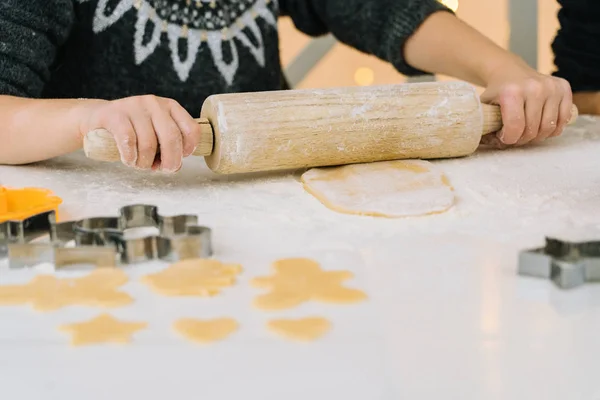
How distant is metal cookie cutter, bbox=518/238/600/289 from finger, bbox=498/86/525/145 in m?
0.45

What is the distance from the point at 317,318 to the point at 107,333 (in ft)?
0.42

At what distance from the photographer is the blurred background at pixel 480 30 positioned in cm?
191

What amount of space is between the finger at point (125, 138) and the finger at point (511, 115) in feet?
1.61

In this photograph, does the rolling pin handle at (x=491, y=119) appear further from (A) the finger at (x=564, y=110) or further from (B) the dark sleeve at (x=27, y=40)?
(B) the dark sleeve at (x=27, y=40)

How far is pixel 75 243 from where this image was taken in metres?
0.60

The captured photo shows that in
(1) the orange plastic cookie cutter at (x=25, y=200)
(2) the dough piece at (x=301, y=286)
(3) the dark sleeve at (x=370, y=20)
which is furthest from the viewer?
(3) the dark sleeve at (x=370, y=20)

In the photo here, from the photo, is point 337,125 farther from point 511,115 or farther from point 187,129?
point 511,115

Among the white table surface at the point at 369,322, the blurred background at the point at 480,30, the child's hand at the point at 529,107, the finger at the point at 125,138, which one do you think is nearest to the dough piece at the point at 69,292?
the white table surface at the point at 369,322

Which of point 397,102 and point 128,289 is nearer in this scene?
point 128,289

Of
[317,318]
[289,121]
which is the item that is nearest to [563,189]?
[289,121]

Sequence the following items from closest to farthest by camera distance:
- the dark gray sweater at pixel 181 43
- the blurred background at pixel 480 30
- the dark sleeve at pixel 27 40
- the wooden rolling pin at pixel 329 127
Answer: the wooden rolling pin at pixel 329 127
the dark sleeve at pixel 27 40
the dark gray sweater at pixel 181 43
the blurred background at pixel 480 30

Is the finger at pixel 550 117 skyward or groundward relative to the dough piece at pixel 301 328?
skyward

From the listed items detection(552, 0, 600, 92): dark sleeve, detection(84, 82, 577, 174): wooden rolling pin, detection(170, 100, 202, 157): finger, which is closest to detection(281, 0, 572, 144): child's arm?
detection(84, 82, 577, 174): wooden rolling pin

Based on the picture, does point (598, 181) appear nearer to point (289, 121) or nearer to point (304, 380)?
point (289, 121)
